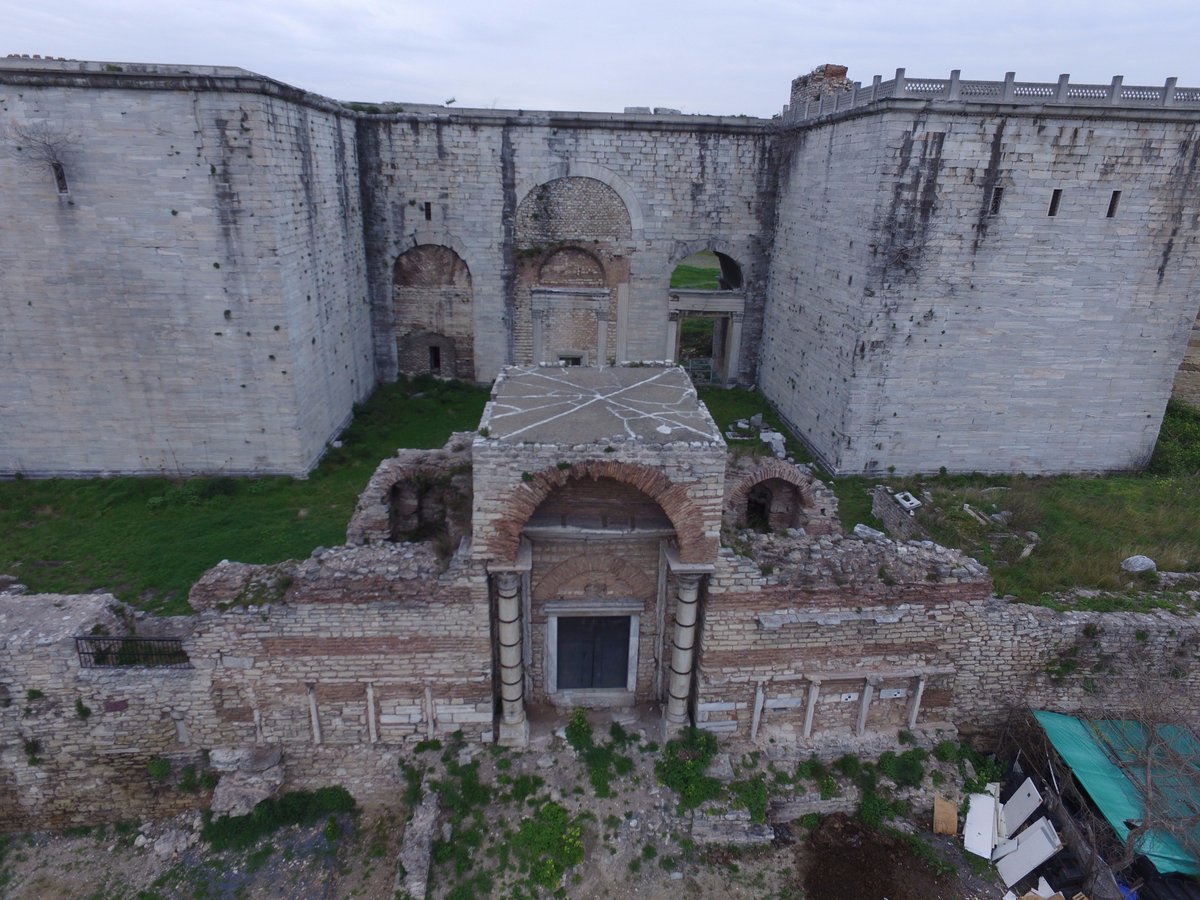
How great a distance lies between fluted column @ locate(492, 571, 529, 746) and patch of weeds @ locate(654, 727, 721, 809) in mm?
1849

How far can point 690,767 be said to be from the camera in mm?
8758

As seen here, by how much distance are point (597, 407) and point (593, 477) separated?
1.46 m

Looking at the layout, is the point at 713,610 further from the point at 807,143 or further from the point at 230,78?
the point at 807,143

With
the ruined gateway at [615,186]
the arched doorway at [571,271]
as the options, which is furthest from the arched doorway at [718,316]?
the ruined gateway at [615,186]

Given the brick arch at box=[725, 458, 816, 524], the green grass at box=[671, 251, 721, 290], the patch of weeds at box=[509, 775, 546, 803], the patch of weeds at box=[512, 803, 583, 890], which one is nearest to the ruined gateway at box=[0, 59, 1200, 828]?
the brick arch at box=[725, 458, 816, 524]

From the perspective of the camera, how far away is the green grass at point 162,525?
1138 cm

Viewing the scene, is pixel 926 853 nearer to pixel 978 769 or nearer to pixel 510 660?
pixel 978 769

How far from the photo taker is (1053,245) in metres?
14.2

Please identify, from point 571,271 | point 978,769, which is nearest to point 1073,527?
point 978,769

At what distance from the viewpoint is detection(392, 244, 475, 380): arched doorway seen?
1962 cm

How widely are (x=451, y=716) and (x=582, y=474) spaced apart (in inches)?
151

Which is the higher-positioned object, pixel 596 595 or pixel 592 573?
pixel 592 573

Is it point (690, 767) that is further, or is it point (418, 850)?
point (690, 767)

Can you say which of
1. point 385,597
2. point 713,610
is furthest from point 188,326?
point 713,610
